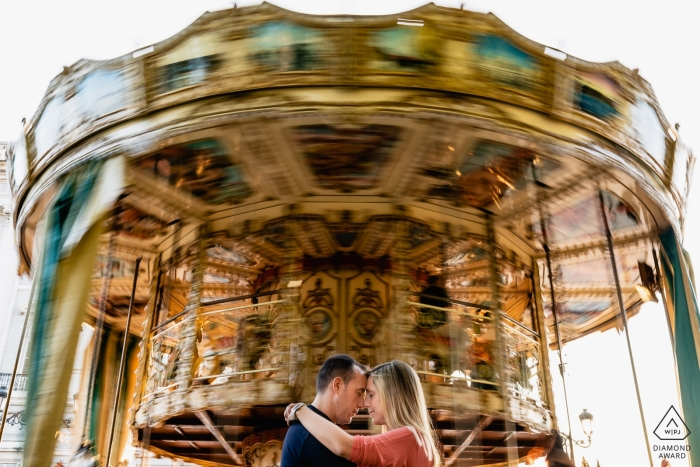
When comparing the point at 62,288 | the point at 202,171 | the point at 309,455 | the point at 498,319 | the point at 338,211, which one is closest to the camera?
the point at 309,455

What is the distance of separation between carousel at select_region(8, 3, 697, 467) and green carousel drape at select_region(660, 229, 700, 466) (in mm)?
36

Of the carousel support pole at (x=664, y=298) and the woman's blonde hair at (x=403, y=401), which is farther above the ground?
the carousel support pole at (x=664, y=298)

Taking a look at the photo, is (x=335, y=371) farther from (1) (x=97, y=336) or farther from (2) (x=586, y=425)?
(1) (x=97, y=336)

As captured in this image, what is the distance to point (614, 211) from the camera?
245 inches

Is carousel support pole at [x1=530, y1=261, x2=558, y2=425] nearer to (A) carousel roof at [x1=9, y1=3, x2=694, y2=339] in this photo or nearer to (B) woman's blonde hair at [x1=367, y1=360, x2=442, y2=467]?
(A) carousel roof at [x1=9, y1=3, x2=694, y2=339]

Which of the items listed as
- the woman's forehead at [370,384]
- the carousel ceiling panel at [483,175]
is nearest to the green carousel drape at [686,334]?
the carousel ceiling panel at [483,175]

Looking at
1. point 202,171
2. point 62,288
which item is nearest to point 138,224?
point 202,171

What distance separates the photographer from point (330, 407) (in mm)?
2695

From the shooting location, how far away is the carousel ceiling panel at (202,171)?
5281 millimetres

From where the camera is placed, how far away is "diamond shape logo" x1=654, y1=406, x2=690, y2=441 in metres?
6.12

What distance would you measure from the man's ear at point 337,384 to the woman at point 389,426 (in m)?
0.12

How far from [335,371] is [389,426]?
0.33 metres

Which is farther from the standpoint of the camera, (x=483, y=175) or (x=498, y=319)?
(x=498, y=319)

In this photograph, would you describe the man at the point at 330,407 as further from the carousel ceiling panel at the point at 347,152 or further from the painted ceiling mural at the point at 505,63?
the painted ceiling mural at the point at 505,63
